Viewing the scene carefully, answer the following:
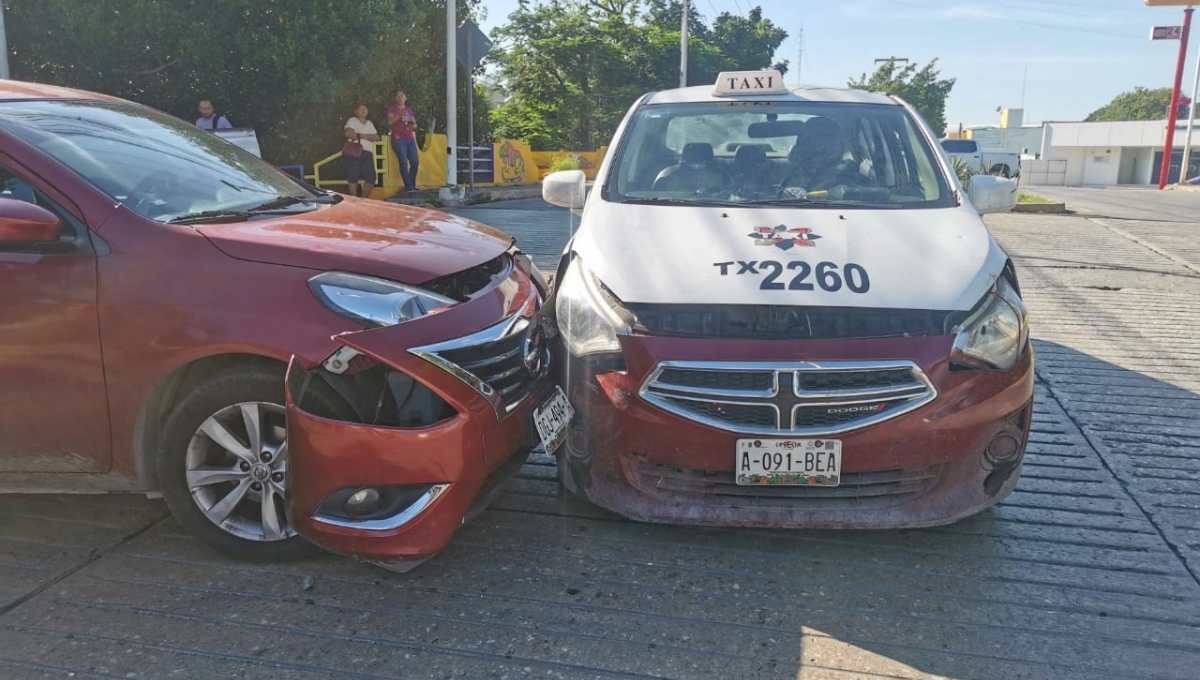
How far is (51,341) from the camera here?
2.88m

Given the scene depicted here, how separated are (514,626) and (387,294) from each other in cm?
116

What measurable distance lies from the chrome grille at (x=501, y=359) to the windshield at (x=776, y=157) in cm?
97

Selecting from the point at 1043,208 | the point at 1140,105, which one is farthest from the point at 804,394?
the point at 1140,105

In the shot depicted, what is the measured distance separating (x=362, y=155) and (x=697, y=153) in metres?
10.2

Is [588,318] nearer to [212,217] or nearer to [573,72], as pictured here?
[212,217]

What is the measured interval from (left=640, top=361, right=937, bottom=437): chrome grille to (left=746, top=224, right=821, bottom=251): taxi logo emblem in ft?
2.12

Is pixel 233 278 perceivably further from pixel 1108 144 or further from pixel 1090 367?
pixel 1108 144

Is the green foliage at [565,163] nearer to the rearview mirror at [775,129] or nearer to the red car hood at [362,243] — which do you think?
the rearview mirror at [775,129]

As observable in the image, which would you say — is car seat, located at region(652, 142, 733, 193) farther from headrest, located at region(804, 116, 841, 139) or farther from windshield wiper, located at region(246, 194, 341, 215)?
windshield wiper, located at region(246, 194, 341, 215)

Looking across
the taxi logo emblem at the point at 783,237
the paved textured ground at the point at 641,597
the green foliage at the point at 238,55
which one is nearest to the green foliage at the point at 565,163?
the green foliage at the point at 238,55

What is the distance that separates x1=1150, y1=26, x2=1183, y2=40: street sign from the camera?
110 ft

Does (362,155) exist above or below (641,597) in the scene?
above

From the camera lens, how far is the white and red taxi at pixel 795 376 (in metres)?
2.90

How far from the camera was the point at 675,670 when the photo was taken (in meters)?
2.50
